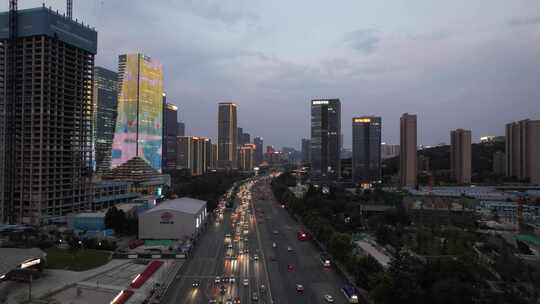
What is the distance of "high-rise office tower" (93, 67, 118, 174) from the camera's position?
81062 millimetres

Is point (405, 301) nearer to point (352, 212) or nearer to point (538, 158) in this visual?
point (352, 212)

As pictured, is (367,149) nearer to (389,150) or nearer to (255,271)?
(255,271)

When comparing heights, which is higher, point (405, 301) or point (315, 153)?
point (315, 153)

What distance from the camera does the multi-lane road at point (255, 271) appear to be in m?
19.7

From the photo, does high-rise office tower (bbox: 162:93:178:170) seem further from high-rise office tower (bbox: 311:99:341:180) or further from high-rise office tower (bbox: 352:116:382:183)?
high-rise office tower (bbox: 352:116:382:183)

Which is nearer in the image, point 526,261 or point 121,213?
point 526,261

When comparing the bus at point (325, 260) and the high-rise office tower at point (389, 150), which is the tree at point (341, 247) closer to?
the bus at point (325, 260)

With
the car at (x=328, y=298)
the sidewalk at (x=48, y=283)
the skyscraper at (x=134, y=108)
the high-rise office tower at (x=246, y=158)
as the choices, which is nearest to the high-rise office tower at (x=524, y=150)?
the car at (x=328, y=298)

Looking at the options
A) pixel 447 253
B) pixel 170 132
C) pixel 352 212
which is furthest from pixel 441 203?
pixel 170 132

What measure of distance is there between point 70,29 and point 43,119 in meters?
9.95

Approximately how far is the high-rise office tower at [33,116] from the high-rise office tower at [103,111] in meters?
41.4

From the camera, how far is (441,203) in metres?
42.1

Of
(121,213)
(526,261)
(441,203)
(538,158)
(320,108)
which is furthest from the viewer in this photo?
(320,108)

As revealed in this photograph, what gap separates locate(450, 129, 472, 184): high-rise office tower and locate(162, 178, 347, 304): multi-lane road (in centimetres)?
5104
